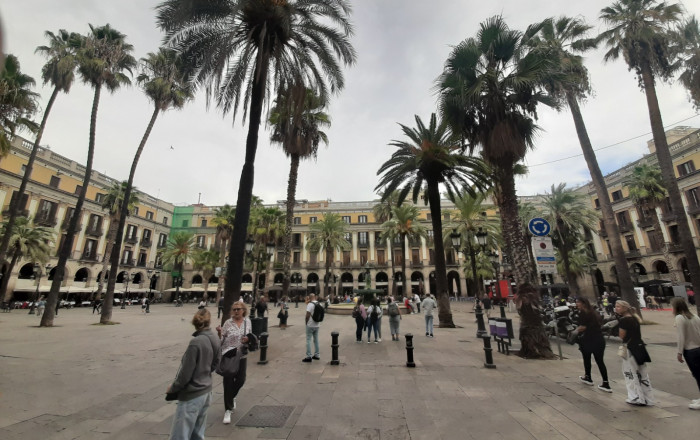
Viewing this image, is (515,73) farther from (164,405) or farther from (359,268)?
(359,268)

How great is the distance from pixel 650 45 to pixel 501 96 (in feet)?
39.6

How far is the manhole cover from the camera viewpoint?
15.5 ft

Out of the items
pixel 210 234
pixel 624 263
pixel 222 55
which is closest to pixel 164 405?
pixel 222 55

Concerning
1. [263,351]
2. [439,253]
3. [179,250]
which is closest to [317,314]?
[263,351]

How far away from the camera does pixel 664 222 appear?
112ft

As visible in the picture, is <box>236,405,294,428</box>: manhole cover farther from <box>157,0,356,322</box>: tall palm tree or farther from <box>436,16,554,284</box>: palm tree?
<box>436,16,554,284</box>: palm tree

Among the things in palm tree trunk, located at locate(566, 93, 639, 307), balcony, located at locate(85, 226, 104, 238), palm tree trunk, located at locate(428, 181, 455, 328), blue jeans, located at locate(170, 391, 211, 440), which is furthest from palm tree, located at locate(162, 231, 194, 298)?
palm tree trunk, located at locate(566, 93, 639, 307)

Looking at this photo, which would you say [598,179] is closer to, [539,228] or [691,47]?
[691,47]

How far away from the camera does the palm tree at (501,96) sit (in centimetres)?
1016

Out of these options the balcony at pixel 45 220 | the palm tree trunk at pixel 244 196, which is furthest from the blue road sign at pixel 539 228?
the balcony at pixel 45 220

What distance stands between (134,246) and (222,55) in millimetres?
47393

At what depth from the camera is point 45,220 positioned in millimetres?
33406

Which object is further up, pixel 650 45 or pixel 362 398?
pixel 650 45

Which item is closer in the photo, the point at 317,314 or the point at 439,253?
the point at 317,314
